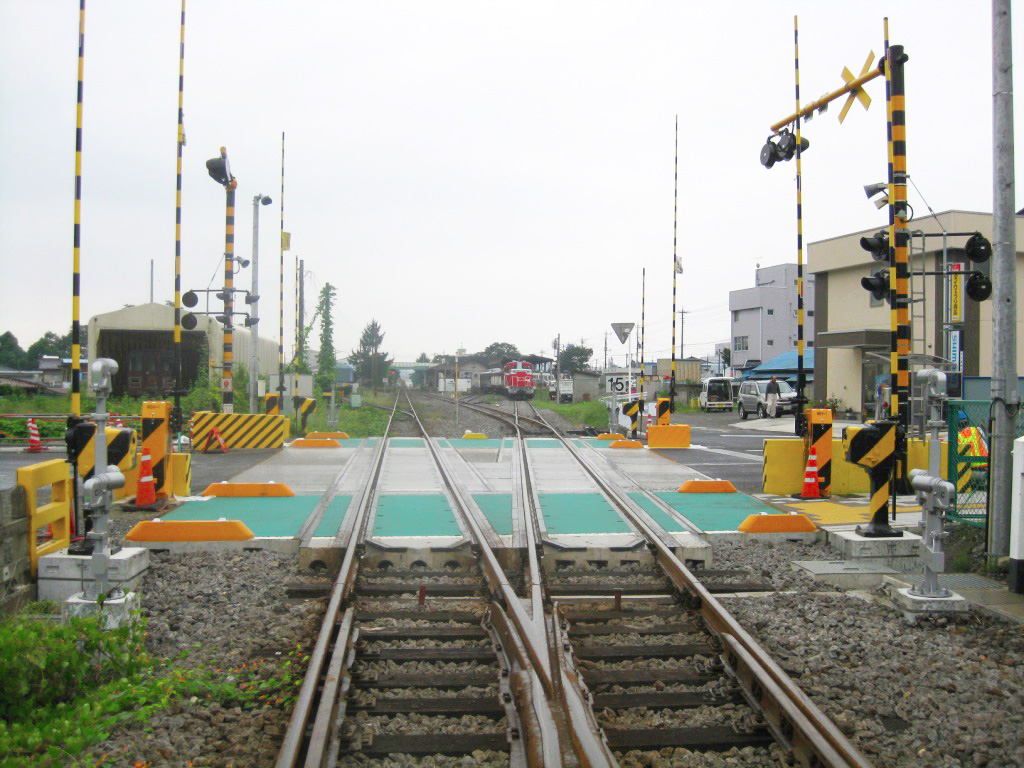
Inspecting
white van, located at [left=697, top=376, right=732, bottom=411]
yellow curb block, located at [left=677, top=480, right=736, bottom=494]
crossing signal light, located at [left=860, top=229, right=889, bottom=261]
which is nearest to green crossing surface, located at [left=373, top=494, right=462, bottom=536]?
yellow curb block, located at [left=677, top=480, right=736, bottom=494]

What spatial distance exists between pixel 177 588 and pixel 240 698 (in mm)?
2256

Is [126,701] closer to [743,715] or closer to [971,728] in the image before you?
[743,715]

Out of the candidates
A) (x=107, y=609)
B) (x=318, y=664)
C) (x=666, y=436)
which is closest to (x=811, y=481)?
(x=666, y=436)

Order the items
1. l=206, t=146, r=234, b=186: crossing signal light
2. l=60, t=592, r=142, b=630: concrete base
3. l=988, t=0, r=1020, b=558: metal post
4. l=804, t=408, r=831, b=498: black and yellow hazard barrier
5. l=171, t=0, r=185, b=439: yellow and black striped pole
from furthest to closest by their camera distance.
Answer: l=206, t=146, r=234, b=186: crossing signal light < l=171, t=0, r=185, b=439: yellow and black striped pole < l=804, t=408, r=831, b=498: black and yellow hazard barrier < l=988, t=0, r=1020, b=558: metal post < l=60, t=592, r=142, b=630: concrete base

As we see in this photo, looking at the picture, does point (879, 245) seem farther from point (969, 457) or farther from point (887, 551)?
point (887, 551)

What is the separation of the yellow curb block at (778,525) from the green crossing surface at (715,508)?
0.30 m

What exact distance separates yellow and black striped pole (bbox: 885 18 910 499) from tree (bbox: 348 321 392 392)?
62.9 m

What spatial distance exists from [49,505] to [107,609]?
1.50 metres

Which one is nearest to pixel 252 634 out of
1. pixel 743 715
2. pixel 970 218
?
pixel 743 715

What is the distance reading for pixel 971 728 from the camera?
13.5 feet

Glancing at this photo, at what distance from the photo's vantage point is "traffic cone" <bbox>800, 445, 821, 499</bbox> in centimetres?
1061

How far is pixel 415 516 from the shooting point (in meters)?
8.96

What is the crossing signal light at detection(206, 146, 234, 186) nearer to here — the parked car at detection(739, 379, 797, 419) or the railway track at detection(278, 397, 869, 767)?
the railway track at detection(278, 397, 869, 767)

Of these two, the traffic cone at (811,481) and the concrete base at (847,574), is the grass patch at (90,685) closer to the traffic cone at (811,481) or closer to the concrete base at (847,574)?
the concrete base at (847,574)
